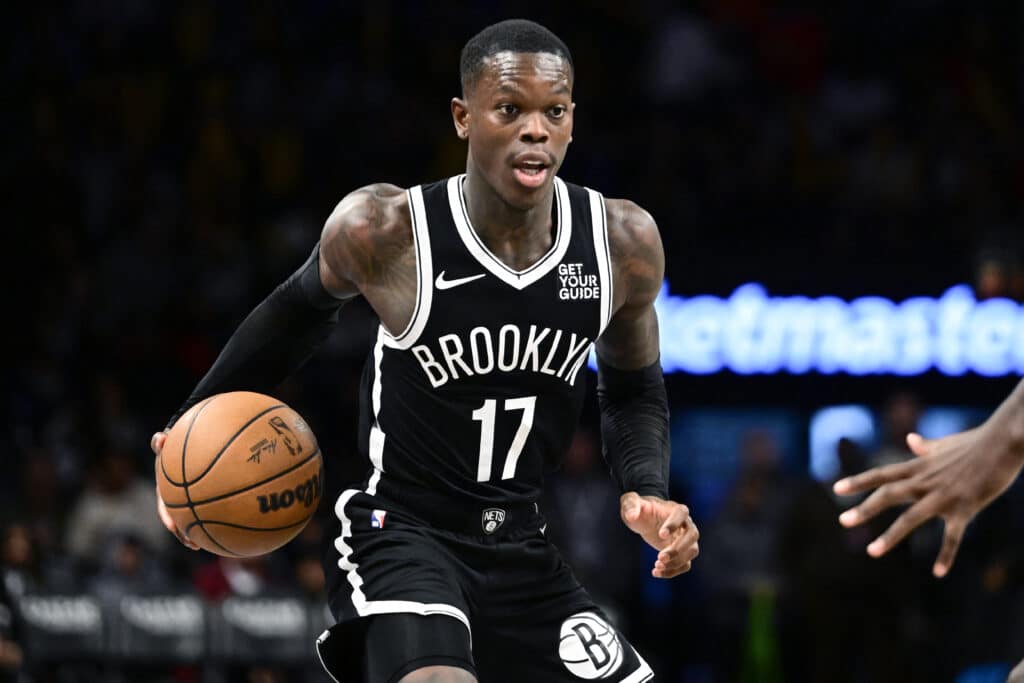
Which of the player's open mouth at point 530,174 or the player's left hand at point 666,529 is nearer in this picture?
the player's left hand at point 666,529

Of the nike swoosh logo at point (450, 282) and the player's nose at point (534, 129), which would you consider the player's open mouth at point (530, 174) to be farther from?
the nike swoosh logo at point (450, 282)

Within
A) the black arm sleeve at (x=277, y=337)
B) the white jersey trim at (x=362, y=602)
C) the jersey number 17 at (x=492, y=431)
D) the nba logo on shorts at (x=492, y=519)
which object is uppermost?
the black arm sleeve at (x=277, y=337)

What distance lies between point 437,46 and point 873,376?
4.30 meters

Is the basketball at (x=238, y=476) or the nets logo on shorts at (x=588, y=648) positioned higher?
the basketball at (x=238, y=476)

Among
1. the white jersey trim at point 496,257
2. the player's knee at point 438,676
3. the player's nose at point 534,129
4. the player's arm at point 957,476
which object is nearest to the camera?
the player's arm at point 957,476

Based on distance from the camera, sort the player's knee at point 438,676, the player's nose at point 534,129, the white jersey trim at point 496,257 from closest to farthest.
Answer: the player's knee at point 438,676
the player's nose at point 534,129
the white jersey trim at point 496,257

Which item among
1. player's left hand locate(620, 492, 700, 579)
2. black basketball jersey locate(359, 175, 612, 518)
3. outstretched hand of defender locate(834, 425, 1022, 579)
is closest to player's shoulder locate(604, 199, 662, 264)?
black basketball jersey locate(359, 175, 612, 518)

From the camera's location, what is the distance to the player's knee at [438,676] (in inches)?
162

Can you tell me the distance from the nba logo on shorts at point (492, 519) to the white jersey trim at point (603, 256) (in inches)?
23.1

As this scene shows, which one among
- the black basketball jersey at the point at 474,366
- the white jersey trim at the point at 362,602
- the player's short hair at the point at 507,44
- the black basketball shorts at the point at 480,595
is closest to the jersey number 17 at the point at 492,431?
the black basketball jersey at the point at 474,366

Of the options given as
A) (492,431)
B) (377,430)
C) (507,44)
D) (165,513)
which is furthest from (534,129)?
(165,513)

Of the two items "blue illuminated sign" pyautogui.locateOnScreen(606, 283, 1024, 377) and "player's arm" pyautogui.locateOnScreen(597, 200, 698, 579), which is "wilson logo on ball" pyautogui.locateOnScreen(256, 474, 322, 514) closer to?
"player's arm" pyautogui.locateOnScreen(597, 200, 698, 579)

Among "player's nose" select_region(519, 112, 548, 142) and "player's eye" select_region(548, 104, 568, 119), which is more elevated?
"player's eye" select_region(548, 104, 568, 119)

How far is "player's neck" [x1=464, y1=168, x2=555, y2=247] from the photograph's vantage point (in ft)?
15.2
